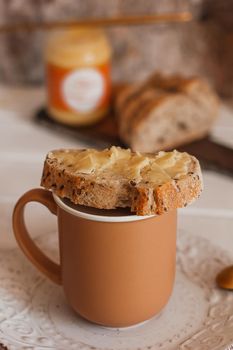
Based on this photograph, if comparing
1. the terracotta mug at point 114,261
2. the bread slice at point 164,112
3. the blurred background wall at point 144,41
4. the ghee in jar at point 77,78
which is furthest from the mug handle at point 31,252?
the blurred background wall at point 144,41

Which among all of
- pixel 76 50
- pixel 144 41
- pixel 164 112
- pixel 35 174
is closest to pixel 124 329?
pixel 35 174

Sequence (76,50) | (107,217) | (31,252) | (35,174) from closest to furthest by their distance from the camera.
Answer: (107,217) → (31,252) → (35,174) → (76,50)

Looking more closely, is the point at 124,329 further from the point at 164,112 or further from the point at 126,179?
the point at 164,112

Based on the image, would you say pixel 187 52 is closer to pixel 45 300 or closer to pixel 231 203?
pixel 231 203

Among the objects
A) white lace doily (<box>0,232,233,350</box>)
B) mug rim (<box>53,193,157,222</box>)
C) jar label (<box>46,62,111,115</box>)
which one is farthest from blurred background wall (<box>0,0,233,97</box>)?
mug rim (<box>53,193,157,222</box>)

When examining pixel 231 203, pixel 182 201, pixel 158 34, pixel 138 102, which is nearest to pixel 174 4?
pixel 158 34

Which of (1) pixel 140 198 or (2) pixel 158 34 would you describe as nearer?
(1) pixel 140 198
